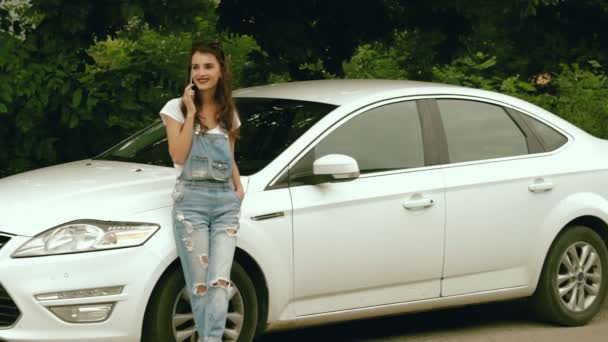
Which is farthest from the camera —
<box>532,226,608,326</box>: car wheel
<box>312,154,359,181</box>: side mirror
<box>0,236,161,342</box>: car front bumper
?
<box>532,226,608,326</box>: car wheel

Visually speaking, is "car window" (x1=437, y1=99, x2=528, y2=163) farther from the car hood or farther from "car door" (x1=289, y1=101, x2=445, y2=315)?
the car hood

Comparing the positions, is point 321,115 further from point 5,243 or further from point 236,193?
point 5,243

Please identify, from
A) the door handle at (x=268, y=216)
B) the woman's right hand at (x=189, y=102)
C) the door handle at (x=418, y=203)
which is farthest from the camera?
the door handle at (x=418, y=203)

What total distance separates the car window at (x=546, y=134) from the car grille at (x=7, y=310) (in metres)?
3.54

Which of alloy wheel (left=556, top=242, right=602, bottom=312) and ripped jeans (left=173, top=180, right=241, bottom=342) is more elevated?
ripped jeans (left=173, top=180, right=241, bottom=342)

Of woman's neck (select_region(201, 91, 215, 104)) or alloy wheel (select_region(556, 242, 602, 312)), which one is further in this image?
alloy wheel (select_region(556, 242, 602, 312))

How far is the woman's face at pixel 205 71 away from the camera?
6.91 metres

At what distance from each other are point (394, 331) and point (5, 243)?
9.12 feet

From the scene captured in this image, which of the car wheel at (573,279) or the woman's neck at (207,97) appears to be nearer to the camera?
the woman's neck at (207,97)

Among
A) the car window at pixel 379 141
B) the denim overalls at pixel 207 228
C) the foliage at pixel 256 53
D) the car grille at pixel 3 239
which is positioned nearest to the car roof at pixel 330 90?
the car window at pixel 379 141

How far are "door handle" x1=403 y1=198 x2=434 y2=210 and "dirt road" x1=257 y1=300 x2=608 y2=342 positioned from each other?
2.93 feet

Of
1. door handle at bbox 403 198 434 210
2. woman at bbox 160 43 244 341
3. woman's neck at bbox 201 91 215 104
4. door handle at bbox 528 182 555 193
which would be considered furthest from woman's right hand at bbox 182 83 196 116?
door handle at bbox 528 182 555 193

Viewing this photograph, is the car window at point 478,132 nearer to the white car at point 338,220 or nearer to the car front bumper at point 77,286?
the white car at point 338,220

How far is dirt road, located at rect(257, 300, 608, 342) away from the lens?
8.23 metres
